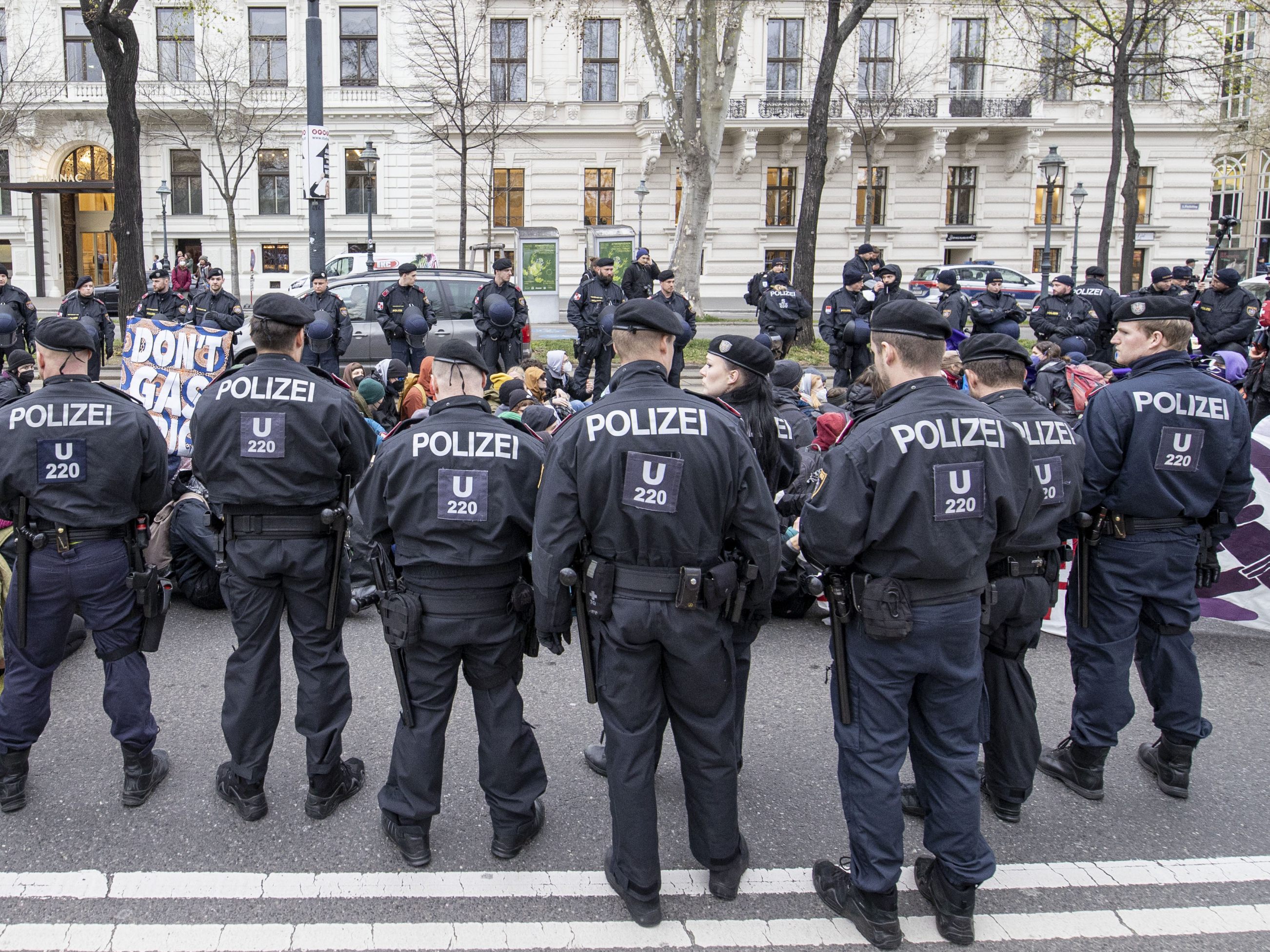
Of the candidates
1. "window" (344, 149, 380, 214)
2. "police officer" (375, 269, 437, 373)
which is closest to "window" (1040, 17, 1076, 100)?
"police officer" (375, 269, 437, 373)

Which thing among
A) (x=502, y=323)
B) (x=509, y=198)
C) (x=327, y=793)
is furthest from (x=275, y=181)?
(x=327, y=793)

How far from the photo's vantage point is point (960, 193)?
34781 millimetres

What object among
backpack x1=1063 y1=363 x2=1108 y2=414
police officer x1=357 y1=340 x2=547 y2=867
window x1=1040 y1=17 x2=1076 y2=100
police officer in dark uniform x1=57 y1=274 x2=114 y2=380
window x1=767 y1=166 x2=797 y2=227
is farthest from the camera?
window x1=767 y1=166 x2=797 y2=227

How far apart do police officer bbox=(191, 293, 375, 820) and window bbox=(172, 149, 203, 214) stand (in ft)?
110

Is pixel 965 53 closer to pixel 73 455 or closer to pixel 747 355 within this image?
pixel 747 355

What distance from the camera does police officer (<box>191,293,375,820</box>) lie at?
12.4 feet

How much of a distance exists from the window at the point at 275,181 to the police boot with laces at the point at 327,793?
32.7 meters

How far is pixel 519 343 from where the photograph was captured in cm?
1284

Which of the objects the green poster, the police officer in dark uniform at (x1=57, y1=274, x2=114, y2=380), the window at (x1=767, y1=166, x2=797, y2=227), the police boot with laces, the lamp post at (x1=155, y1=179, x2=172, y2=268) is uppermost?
the window at (x1=767, y1=166, x2=797, y2=227)

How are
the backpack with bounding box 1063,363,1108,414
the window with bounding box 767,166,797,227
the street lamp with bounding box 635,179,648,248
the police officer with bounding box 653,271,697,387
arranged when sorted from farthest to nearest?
the window with bounding box 767,166,797,227, the street lamp with bounding box 635,179,648,248, the police officer with bounding box 653,271,697,387, the backpack with bounding box 1063,363,1108,414

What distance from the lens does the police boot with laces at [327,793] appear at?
382 cm

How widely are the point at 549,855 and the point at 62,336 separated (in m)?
2.77

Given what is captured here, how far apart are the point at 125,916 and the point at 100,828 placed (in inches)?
25.3

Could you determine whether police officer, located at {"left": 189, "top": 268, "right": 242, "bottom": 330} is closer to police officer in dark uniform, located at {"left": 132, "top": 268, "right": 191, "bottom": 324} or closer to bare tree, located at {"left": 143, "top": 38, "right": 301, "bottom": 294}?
police officer in dark uniform, located at {"left": 132, "top": 268, "right": 191, "bottom": 324}
